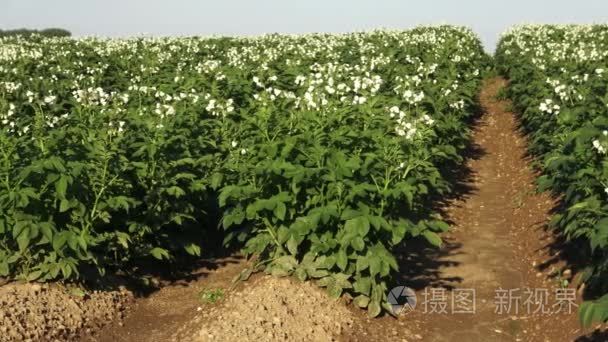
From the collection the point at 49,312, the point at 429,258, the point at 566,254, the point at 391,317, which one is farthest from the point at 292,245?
the point at 566,254

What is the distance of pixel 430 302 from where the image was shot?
6844 millimetres

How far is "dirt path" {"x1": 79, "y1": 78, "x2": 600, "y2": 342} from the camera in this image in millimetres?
5738

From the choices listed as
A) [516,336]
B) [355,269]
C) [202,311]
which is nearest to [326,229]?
[355,269]

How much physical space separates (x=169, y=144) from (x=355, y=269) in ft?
8.59

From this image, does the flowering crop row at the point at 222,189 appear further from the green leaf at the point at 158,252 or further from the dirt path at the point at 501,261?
the dirt path at the point at 501,261

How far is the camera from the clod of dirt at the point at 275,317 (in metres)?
5.53

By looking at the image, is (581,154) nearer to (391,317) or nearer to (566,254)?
(566,254)

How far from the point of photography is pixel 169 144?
7336mm

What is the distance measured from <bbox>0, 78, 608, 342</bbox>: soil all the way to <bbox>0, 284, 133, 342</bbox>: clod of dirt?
0.03 ft

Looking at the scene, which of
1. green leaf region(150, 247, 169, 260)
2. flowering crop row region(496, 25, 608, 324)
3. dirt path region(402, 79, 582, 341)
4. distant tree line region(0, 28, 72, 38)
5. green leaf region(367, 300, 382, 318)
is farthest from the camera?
distant tree line region(0, 28, 72, 38)

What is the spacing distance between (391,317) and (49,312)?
3.17m

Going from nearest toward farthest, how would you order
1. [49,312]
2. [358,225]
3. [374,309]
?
[358,225], [49,312], [374,309]

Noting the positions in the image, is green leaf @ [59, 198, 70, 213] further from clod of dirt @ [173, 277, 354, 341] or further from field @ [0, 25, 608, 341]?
clod of dirt @ [173, 277, 354, 341]

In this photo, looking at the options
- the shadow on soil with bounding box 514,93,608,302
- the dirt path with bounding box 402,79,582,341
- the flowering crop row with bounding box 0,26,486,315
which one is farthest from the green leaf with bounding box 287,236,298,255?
the shadow on soil with bounding box 514,93,608,302
